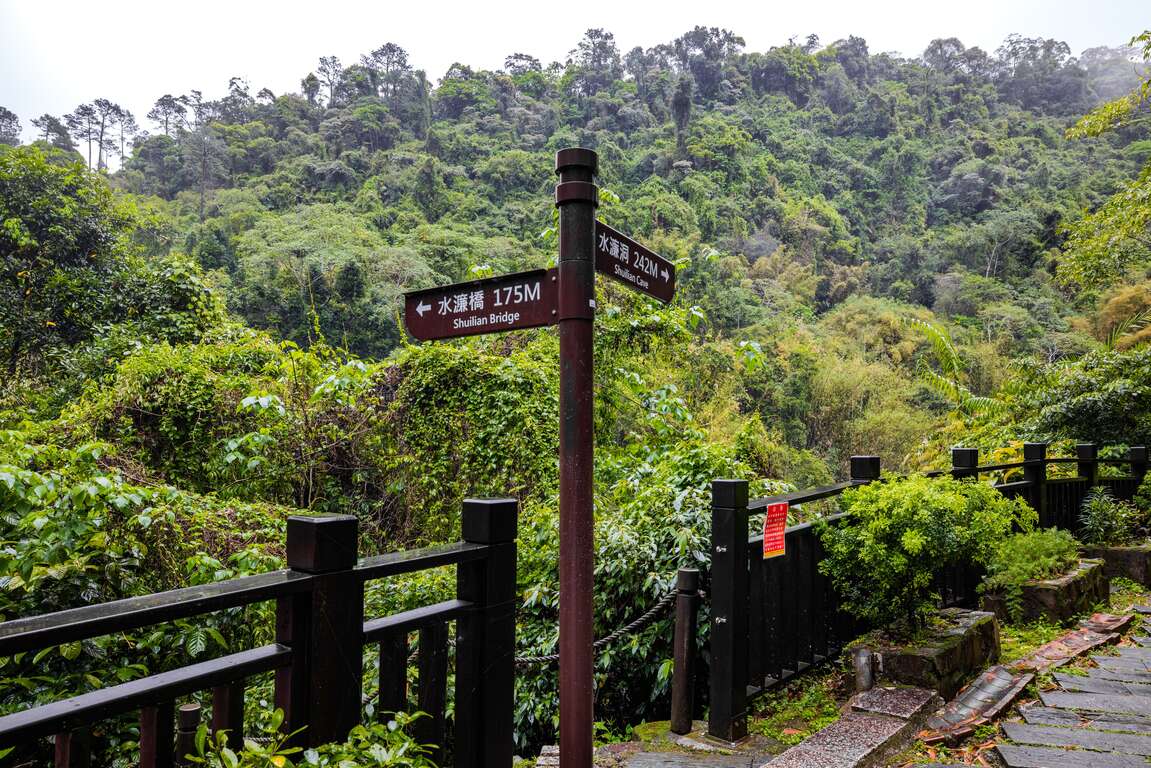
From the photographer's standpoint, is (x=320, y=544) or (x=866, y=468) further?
(x=866, y=468)

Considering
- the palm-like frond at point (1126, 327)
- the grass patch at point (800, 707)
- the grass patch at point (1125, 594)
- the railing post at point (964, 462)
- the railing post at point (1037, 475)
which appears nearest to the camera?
the grass patch at point (800, 707)

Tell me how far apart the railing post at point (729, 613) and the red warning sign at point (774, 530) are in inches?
6.0

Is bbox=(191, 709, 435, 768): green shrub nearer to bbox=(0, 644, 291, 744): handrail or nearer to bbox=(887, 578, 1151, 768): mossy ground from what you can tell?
bbox=(0, 644, 291, 744): handrail

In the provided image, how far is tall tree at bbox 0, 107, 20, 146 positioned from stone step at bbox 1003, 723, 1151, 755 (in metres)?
61.0

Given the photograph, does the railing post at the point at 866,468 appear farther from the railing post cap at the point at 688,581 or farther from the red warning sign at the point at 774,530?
the railing post cap at the point at 688,581

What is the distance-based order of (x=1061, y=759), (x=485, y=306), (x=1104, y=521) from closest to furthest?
(x=485, y=306)
(x=1061, y=759)
(x=1104, y=521)

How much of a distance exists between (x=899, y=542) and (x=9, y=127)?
6260 cm

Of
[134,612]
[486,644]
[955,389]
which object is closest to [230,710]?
[134,612]

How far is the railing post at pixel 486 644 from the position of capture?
2203 millimetres

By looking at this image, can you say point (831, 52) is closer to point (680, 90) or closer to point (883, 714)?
point (680, 90)

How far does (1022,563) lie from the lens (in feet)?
16.8

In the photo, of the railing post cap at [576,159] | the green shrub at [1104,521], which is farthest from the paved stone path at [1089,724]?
the green shrub at [1104,521]

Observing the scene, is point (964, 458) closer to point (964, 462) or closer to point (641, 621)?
point (964, 462)

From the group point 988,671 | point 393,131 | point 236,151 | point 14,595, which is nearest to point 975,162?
point 393,131
